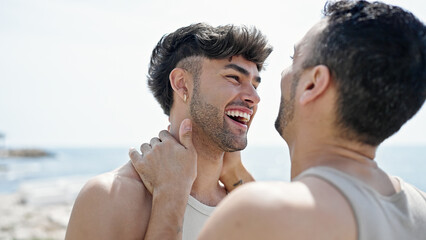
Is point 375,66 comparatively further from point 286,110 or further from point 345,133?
point 286,110

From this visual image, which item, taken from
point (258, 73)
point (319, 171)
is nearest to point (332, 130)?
point (319, 171)

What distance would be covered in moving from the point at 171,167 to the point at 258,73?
4.12 ft

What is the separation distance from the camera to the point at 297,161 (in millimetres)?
1790

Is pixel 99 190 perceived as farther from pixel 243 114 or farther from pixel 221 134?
pixel 243 114

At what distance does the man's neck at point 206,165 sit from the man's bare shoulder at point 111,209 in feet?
2.02

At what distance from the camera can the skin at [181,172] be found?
253 centimetres

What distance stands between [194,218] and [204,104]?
89 cm

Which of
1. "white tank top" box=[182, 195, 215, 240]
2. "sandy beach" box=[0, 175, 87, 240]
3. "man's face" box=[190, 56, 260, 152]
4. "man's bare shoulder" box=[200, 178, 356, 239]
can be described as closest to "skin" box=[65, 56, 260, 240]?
"man's face" box=[190, 56, 260, 152]

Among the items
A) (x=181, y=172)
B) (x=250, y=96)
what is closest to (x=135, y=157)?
(x=181, y=172)

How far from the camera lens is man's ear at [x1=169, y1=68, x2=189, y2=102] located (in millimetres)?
3406

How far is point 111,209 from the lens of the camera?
2566 millimetres

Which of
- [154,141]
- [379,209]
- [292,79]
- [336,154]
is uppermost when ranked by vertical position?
[292,79]

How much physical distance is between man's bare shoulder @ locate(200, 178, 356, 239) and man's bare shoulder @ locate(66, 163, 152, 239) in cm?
130

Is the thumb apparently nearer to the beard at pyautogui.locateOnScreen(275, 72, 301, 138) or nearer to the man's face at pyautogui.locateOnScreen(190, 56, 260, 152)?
the man's face at pyautogui.locateOnScreen(190, 56, 260, 152)
